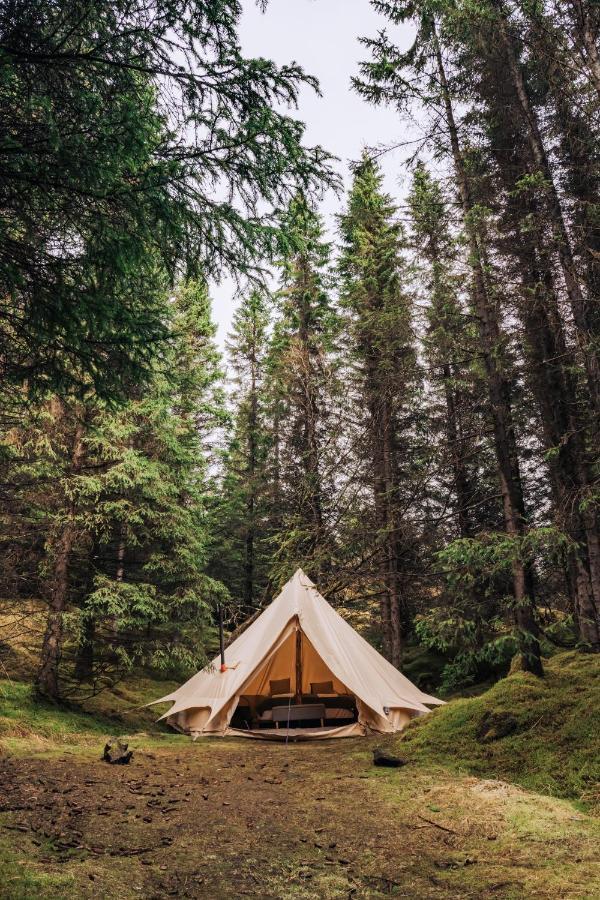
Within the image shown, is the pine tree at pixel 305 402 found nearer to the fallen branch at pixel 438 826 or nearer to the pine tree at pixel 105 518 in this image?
the pine tree at pixel 105 518

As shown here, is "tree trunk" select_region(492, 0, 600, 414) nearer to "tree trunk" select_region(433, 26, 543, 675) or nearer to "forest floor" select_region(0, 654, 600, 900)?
"tree trunk" select_region(433, 26, 543, 675)

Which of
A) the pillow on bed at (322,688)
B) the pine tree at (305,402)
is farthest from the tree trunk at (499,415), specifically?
the pillow on bed at (322,688)

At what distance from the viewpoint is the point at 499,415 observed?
7590 mm

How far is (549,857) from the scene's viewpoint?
11.2 ft

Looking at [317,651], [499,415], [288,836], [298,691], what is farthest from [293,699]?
[288,836]

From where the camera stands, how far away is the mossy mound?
16.5ft

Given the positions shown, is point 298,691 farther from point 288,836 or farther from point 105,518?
point 288,836

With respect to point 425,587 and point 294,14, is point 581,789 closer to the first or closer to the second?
point 294,14

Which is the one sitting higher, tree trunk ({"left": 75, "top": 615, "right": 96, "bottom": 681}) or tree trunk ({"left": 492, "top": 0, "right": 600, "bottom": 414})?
tree trunk ({"left": 492, "top": 0, "right": 600, "bottom": 414})

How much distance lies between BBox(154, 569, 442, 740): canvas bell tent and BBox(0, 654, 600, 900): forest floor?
197 centimetres

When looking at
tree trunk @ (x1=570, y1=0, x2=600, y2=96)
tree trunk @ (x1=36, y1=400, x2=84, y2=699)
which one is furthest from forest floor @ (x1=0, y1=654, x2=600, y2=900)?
tree trunk @ (x1=570, y1=0, x2=600, y2=96)

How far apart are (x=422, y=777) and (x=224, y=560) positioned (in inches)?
684

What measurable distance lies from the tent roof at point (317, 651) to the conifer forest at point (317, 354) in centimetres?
99

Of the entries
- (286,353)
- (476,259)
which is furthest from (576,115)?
(286,353)
